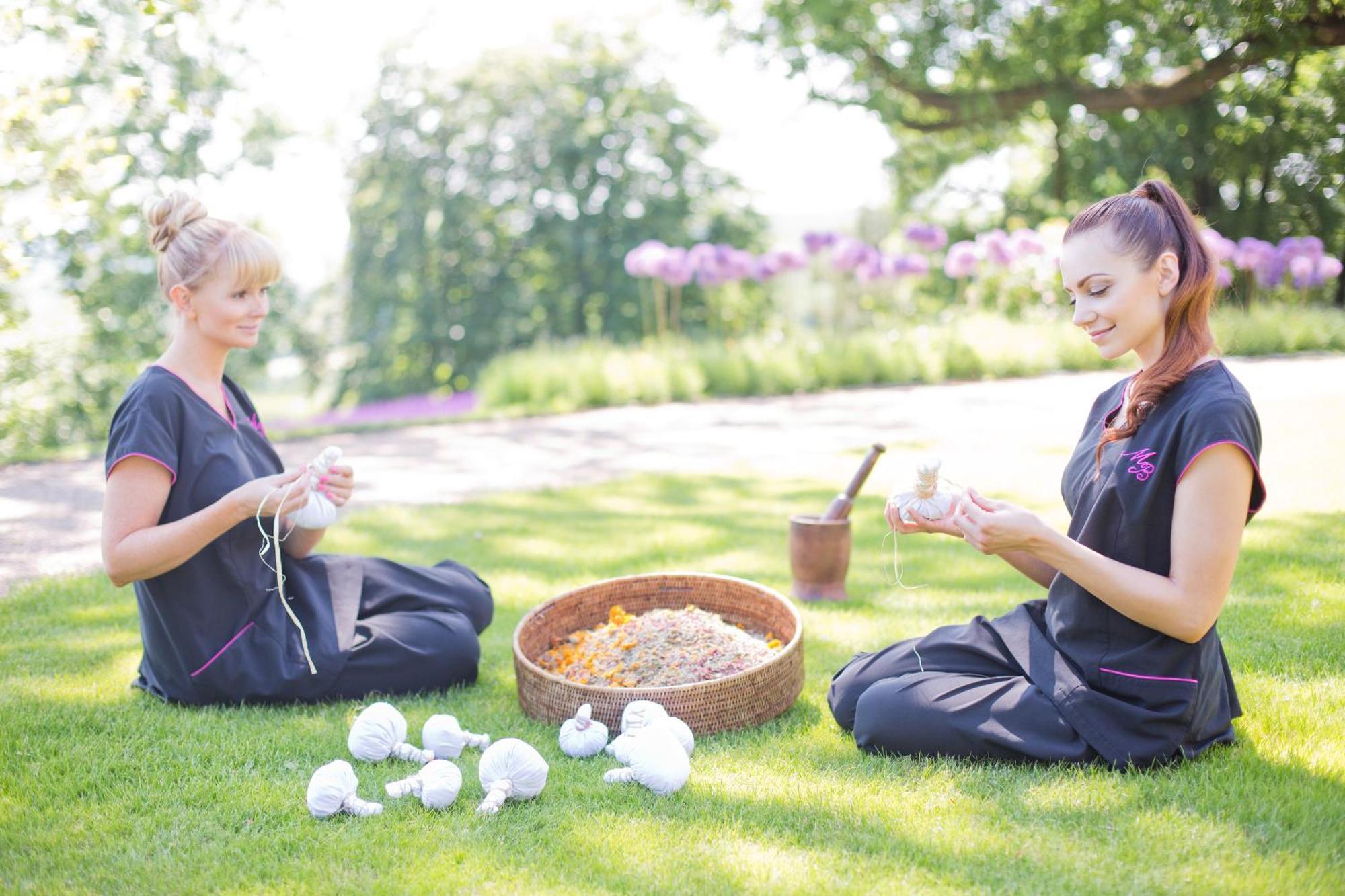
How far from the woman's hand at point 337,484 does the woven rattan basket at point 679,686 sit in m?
0.66

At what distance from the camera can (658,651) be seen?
2.97 metres

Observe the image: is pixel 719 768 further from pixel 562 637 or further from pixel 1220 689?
pixel 1220 689

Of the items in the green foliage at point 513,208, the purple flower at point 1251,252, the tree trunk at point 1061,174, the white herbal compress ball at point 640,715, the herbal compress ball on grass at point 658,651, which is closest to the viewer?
the white herbal compress ball at point 640,715

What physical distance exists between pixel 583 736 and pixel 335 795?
0.63 metres

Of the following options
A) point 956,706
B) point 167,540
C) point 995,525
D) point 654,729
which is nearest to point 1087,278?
point 995,525

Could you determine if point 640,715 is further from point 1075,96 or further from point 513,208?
point 1075,96

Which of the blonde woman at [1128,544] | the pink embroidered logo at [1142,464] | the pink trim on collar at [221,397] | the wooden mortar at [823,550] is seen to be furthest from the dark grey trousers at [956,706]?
the pink trim on collar at [221,397]

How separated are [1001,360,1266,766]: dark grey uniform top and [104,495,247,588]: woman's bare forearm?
2148mm

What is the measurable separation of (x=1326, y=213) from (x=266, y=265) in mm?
9816

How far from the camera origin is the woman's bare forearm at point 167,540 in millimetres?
2645

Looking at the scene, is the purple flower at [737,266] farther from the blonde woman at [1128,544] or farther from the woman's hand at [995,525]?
the woman's hand at [995,525]

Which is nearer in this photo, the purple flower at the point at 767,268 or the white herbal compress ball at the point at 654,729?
the white herbal compress ball at the point at 654,729

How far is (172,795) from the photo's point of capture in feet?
8.02

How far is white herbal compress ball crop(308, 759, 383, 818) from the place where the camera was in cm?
230
